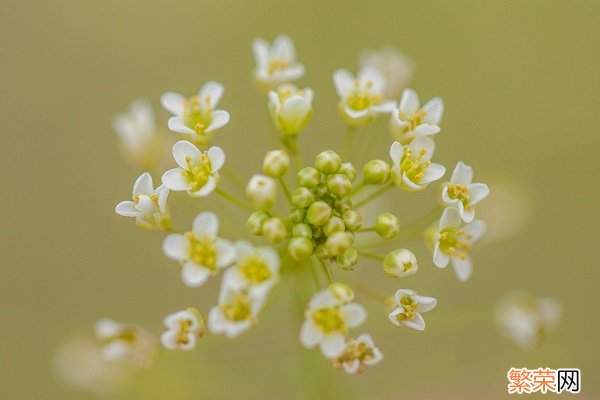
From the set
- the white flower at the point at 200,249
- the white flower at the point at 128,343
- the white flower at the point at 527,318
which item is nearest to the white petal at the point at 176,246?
the white flower at the point at 200,249

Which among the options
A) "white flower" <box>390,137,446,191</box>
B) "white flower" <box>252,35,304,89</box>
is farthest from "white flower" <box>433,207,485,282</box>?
"white flower" <box>252,35,304,89</box>

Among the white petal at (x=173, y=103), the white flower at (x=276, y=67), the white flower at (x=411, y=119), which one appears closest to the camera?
the white flower at (x=411, y=119)

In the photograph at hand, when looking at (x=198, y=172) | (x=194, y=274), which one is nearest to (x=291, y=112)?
(x=198, y=172)

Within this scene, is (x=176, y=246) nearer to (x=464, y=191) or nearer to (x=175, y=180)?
(x=175, y=180)

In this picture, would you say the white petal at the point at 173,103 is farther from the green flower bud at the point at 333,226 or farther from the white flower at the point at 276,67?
the green flower bud at the point at 333,226

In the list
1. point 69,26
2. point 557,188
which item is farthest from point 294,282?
point 69,26

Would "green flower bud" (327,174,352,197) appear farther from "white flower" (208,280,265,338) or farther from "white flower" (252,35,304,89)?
"white flower" (252,35,304,89)
